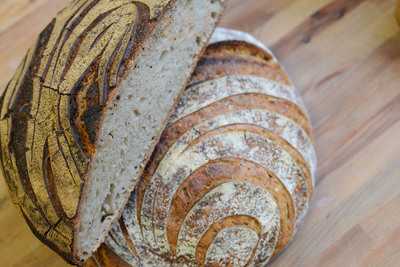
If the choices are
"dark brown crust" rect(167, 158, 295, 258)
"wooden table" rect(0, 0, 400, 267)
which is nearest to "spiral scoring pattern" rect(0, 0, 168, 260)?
"dark brown crust" rect(167, 158, 295, 258)

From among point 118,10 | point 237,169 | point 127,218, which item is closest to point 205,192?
point 237,169

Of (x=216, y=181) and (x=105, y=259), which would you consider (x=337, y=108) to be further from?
(x=105, y=259)

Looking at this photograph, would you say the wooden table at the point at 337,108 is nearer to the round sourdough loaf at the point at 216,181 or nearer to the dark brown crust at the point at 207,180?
the round sourdough loaf at the point at 216,181

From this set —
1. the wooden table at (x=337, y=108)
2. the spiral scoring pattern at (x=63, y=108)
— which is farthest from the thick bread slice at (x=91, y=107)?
the wooden table at (x=337, y=108)

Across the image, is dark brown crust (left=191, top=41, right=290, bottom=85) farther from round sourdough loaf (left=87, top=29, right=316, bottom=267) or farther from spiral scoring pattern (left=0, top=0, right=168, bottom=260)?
spiral scoring pattern (left=0, top=0, right=168, bottom=260)

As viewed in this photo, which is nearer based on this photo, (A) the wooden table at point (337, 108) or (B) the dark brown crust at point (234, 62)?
(B) the dark brown crust at point (234, 62)

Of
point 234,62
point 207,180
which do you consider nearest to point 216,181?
point 207,180
